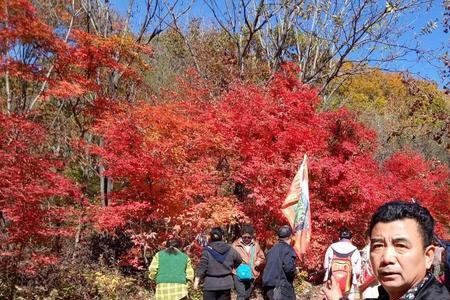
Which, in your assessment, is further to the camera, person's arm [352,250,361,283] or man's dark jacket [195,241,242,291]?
person's arm [352,250,361,283]

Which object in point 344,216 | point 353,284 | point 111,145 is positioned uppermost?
point 111,145

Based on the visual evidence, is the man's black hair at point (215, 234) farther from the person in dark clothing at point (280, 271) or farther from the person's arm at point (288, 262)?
the person's arm at point (288, 262)

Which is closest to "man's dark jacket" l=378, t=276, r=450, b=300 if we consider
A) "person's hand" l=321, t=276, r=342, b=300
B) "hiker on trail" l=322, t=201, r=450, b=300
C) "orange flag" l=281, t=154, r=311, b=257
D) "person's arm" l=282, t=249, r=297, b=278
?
"hiker on trail" l=322, t=201, r=450, b=300

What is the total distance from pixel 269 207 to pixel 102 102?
15.5ft

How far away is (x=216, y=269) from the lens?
21.7ft

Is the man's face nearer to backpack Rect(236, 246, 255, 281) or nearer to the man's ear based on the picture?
the man's ear

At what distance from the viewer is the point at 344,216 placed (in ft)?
39.2

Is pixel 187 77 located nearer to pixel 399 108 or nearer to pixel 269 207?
pixel 269 207

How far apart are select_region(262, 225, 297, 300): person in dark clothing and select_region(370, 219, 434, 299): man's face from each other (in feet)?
15.1

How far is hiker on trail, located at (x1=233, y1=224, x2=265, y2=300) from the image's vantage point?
7.71 metres

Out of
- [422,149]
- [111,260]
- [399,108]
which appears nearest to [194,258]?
[111,260]

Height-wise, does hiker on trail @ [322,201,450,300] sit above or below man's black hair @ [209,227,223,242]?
above

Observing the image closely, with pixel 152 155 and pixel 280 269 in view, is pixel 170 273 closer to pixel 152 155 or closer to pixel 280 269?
pixel 280 269

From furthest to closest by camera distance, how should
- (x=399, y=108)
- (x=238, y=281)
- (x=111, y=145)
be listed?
(x=399, y=108), (x=111, y=145), (x=238, y=281)
